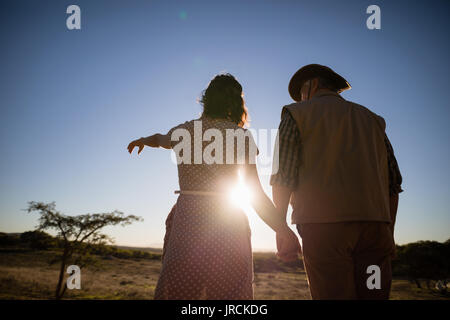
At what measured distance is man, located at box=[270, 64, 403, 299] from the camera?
66.6 inches

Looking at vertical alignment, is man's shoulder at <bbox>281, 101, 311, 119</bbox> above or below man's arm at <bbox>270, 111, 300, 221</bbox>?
above

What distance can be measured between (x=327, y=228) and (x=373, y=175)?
585 millimetres

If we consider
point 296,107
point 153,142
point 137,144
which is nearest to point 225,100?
point 296,107

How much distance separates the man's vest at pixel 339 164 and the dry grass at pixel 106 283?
38.8 meters

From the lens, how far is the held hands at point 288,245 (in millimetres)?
1857

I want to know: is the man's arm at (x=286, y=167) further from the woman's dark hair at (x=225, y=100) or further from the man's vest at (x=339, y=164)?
the woman's dark hair at (x=225, y=100)

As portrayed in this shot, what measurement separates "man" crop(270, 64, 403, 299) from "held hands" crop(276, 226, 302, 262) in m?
0.01

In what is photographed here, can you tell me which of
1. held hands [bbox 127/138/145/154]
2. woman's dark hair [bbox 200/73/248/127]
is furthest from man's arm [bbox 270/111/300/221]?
held hands [bbox 127/138/145/154]

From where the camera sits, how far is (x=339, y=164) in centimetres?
183

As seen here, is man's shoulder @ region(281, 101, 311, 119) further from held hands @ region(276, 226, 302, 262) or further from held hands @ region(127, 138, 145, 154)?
held hands @ region(127, 138, 145, 154)

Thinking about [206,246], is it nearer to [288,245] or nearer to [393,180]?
[288,245]

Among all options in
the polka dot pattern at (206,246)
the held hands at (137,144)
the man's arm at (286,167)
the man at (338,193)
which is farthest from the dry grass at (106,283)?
the man at (338,193)

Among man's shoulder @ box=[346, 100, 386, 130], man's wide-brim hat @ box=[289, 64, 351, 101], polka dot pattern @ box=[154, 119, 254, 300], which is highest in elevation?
man's wide-brim hat @ box=[289, 64, 351, 101]
